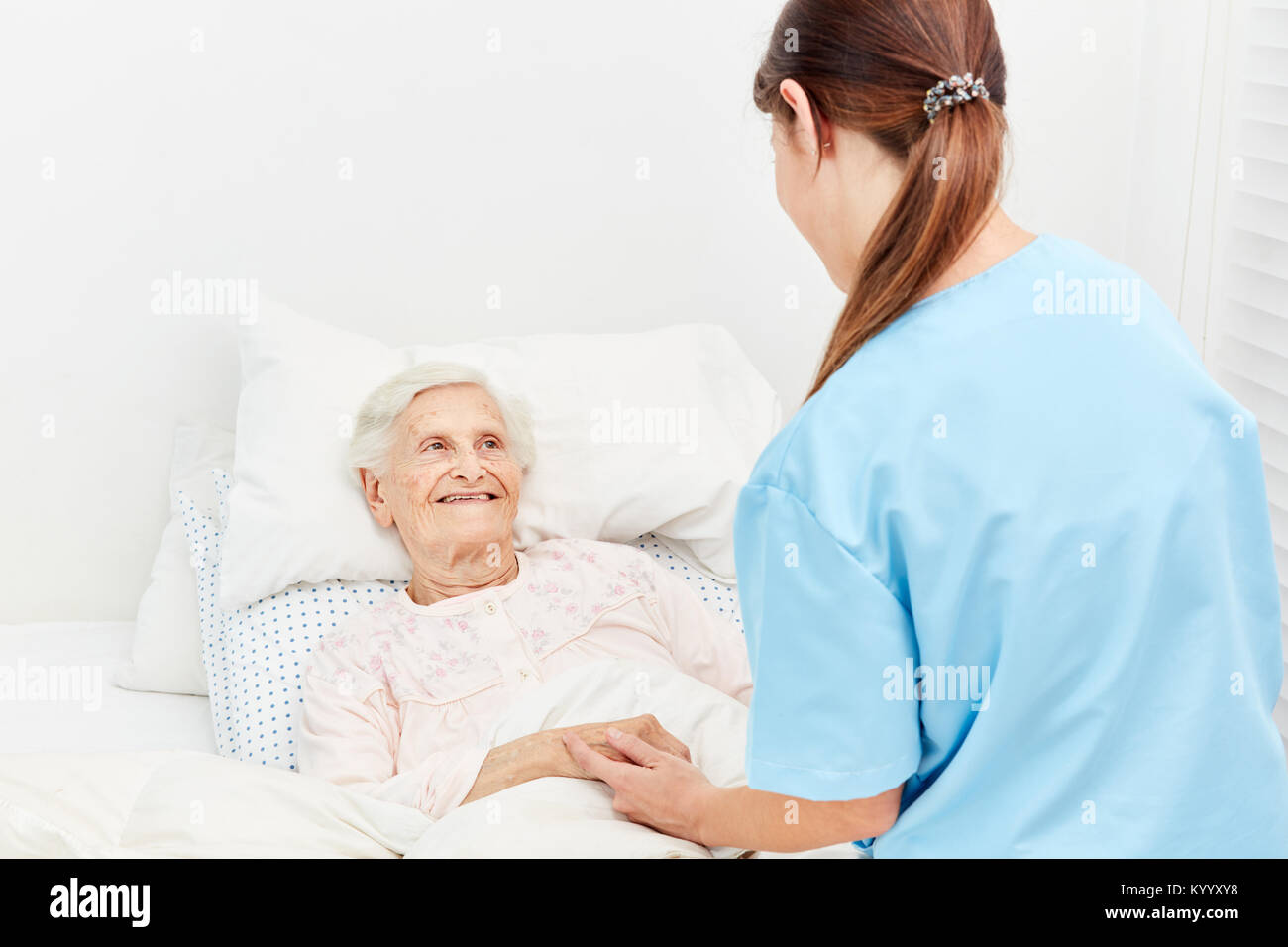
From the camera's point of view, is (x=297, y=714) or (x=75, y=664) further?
(x=75, y=664)

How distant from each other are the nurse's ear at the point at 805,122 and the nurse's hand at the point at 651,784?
62 centimetres

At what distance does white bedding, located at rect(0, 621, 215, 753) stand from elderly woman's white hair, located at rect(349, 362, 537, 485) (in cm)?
48

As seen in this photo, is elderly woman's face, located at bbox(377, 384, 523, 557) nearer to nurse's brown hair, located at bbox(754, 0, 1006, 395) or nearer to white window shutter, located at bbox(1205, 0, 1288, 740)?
nurse's brown hair, located at bbox(754, 0, 1006, 395)

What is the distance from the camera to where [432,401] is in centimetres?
185

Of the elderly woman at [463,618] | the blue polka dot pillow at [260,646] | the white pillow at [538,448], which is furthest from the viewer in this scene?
the white pillow at [538,448]

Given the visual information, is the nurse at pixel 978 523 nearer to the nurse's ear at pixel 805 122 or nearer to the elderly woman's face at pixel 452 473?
the nurse's ear at pixel 805 122

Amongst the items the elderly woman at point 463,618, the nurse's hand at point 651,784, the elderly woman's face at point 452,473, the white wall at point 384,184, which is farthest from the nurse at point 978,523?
the white wall at point 384,184

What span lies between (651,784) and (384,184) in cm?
125

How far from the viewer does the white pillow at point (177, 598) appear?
1953 mm
